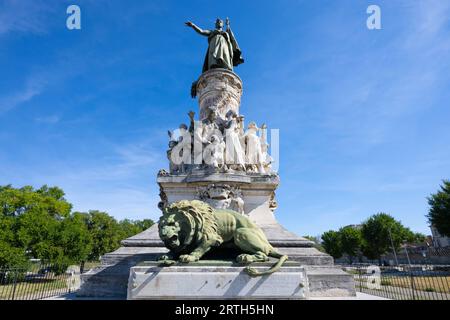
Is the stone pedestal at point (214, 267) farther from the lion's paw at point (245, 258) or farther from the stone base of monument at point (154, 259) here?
the lion's paw at point (245, 258)

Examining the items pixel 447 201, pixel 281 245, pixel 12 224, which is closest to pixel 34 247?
pixel 12 224

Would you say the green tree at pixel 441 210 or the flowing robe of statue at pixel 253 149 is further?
the green tree at pixel 441 210

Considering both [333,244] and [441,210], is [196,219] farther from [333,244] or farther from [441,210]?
[333,244]

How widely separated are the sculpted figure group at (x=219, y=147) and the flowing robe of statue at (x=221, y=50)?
335 cm

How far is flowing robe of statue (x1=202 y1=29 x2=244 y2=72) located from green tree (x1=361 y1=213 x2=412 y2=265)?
44.2m

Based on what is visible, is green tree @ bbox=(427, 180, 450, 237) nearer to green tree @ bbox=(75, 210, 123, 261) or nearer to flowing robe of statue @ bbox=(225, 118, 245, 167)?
flowing robe of statue @ bbox=(225, 118, 245, 167)

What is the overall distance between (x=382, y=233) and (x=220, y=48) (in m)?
46.2

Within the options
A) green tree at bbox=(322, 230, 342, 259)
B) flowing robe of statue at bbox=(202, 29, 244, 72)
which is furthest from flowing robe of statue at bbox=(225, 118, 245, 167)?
green tree at bbox=(322, 230, 342, 259)

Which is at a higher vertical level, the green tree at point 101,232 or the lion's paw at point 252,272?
the green tree at point 101,232

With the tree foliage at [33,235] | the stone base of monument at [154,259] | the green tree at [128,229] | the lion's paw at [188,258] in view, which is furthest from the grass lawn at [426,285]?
the green tree at [128,229]

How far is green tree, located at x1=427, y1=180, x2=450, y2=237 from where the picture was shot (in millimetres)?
29422

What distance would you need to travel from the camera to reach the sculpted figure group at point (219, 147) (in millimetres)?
10180

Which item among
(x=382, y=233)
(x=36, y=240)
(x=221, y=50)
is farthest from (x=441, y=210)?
(x=36, y=240)
